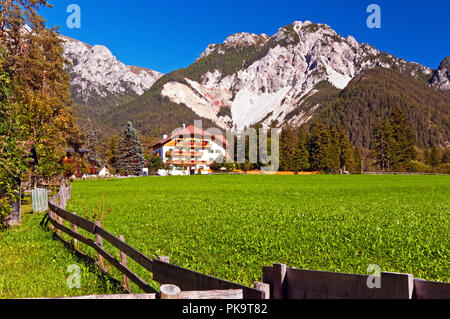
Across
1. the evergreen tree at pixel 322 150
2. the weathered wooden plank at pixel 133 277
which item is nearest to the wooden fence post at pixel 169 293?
the weathered wooden plank at pixel 133 277

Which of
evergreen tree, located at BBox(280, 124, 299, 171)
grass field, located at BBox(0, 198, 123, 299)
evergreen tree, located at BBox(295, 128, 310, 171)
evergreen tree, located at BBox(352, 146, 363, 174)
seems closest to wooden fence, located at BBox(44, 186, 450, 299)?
grass field, located at BBox(0, 198, 123, 299)

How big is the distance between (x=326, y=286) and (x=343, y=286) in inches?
7.0

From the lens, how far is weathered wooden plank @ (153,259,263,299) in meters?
3.68

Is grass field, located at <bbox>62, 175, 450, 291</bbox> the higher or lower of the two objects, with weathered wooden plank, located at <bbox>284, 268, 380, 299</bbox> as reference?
lower

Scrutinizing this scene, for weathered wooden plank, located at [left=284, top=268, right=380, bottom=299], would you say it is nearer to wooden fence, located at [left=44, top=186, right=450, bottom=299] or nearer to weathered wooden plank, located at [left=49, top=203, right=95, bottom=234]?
wooden fence, located at [left=44, top=186, right=450, bottom=299]

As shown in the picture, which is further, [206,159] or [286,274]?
[206,159]

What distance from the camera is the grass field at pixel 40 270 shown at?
743 centimetres

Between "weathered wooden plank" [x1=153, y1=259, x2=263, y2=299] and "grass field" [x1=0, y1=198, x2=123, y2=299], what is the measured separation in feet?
9.56

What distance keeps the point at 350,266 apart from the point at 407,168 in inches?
4279

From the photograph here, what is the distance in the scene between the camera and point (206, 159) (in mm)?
129000

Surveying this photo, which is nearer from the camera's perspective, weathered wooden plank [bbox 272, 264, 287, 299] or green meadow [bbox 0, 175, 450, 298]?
weathered wooden plank [bbox 272, 264, 287, 299]
